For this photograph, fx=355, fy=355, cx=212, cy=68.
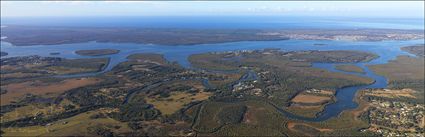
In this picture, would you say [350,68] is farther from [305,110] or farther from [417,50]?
[417,50]

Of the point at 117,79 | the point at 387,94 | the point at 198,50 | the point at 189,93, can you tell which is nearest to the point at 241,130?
the point at 189,93

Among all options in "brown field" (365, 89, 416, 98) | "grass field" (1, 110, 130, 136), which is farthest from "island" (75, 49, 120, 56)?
"brown field" (365, 89, 416, 98)

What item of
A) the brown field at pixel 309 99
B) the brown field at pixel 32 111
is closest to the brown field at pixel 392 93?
the brown field at pixel 309 99

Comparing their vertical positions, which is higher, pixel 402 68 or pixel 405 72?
pixel 402 68

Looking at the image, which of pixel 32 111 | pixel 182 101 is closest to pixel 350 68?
pixel 182 101

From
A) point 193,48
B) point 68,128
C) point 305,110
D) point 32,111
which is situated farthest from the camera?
point 193,48

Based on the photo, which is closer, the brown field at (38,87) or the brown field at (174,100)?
the brown field at (174,100)

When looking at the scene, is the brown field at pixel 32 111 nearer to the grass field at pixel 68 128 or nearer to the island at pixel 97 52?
the grass field at pixel 68 128

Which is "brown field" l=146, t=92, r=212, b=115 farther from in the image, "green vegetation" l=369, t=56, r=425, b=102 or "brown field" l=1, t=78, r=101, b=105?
"green vegetation" l=369, t=56, r=425, b=102
